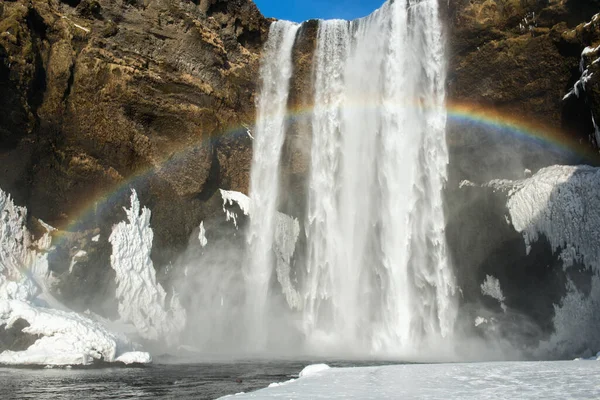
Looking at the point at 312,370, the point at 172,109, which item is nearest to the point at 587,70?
the point at 312,370

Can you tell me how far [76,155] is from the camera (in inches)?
946

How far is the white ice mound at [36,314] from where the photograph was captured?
17.1 metres

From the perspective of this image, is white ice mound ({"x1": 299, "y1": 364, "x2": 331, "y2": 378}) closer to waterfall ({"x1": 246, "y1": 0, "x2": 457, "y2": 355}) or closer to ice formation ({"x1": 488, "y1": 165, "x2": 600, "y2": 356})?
waterfall ({"x1": 246, "y1": 0, "x2": 457, "y2": 355})

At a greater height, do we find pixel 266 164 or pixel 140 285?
pixel 266 164

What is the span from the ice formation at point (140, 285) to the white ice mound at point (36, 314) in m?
3.01

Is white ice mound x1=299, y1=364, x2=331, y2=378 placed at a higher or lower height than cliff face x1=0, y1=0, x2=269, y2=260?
lower

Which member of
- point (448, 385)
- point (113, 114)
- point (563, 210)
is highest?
point (113, 114)

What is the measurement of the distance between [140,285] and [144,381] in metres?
11.3

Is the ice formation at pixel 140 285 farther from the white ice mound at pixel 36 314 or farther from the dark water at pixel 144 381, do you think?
the dark water at pixel 144 381

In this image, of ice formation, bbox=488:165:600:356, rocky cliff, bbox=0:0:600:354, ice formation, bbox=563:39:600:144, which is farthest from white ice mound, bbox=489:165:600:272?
ice formation, bbox=563:39:600:144

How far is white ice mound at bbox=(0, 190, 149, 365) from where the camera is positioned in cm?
1711

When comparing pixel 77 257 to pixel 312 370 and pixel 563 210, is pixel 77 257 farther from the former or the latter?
pixel 563 210

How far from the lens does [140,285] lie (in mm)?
24516

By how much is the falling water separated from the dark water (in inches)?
405
